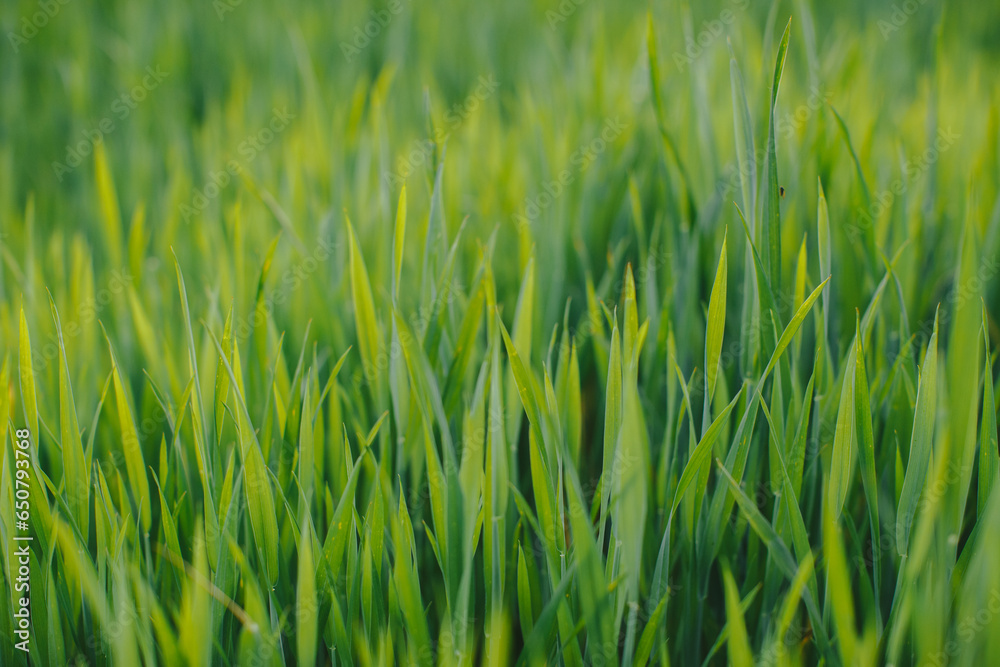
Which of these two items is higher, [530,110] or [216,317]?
[530,110]

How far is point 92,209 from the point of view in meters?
1.17

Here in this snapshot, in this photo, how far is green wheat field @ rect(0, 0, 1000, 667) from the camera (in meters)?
0.52

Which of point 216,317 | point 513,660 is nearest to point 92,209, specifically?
point 216,317

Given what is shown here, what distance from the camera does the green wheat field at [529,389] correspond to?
52cm

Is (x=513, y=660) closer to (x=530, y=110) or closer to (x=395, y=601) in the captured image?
(x=395, y=601)

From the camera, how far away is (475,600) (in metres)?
0.60

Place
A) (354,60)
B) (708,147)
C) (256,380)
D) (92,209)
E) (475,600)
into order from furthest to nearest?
(354,60)
(92,209)
(708,147)
(256,380)
(475,600)

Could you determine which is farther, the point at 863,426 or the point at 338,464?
the point at 338,464

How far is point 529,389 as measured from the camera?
549mm

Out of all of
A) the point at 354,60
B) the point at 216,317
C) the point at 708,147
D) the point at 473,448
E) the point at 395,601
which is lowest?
the point at 395,601

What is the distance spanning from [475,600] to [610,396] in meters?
0.22

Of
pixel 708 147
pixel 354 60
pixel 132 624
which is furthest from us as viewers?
pixel 354 60

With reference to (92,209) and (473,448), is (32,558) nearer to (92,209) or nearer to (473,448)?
(473,448)

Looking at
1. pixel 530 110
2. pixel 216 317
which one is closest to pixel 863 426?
pixel 216 317
